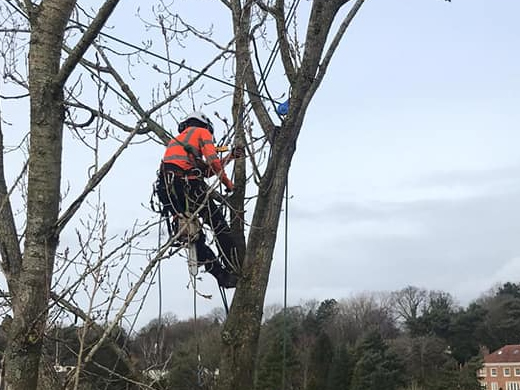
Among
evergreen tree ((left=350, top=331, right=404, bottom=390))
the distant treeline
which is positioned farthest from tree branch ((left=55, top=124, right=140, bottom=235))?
evergreen tree ((left=350, top=331, right=404, bottom=390))

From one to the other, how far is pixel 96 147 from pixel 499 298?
6602cm

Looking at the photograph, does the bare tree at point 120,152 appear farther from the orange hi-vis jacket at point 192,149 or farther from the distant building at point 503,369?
the distant building at point 503,369

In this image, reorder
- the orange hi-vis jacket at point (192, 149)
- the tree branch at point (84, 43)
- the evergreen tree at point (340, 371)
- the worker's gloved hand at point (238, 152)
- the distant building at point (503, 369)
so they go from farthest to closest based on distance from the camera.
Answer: the distant building at point (503, 369), the evergreen tree at point (340, 371), the orange hi-vis jacket at point (192, 149), the worker's gloved hand at point (238, 152), the tree branch at point (84, 43)

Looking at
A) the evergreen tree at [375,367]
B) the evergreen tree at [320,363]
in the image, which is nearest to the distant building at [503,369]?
the evergreen tree at [375,367]

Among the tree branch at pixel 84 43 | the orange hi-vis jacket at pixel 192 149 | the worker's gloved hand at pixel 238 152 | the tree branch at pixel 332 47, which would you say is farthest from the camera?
the orange hi-vis jacket at pixel 192 149

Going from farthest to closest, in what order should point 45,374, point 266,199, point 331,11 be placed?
1. point 331,11
2. point 266,199
3. point 45,374

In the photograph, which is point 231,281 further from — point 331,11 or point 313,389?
point 313,389

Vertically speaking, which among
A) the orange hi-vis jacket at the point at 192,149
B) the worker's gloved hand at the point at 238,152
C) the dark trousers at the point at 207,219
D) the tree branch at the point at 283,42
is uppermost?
the tree branch at the point at 283,42

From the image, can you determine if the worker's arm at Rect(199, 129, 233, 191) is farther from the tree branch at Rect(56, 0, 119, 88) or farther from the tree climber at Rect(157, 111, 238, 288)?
the tree branch at Rect(56, 0, 119, 88)

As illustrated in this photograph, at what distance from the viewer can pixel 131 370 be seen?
141 inches

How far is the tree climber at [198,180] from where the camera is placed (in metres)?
4.17

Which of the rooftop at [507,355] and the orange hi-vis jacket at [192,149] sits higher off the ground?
the orange hi-vis jacket at [192,149]

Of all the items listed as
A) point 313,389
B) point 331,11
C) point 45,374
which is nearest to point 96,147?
point 45,374

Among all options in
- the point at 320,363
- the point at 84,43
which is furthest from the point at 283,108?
the point at 320,363
